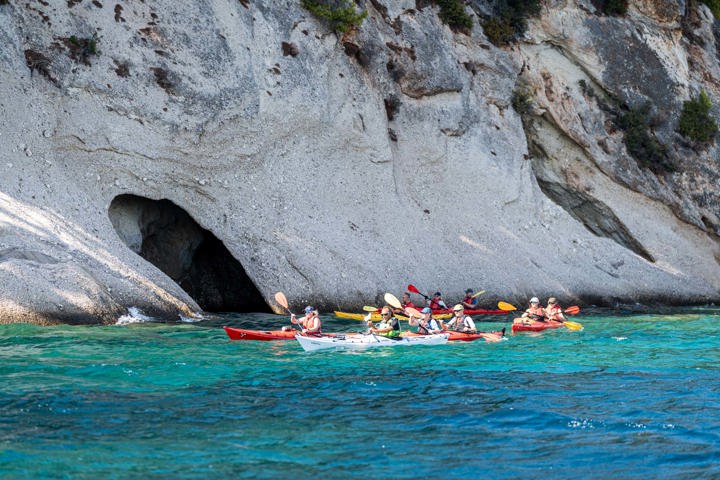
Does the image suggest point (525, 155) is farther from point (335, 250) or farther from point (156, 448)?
point (156, 448)

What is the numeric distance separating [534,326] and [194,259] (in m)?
10.3

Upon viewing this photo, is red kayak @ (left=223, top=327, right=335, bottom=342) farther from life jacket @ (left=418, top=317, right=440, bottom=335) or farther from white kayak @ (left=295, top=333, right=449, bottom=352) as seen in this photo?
life jacket @ (left=418, top=317, right=440, bottom=335)

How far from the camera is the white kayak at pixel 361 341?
1959cm

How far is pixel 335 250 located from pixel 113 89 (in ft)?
24.9

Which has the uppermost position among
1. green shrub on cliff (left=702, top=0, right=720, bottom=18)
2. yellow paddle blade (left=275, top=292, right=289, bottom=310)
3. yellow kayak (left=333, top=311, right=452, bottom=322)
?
green shrub on cliff (left=702, top=0, right=720, bottom=18)

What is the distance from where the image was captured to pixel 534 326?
2403cm

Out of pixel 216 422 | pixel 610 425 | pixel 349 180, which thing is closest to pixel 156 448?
pixel 216 422

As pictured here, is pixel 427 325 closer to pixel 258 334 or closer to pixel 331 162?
pixel 258 334

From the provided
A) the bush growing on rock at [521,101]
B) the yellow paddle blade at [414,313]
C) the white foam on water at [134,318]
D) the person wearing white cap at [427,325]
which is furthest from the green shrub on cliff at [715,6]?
the white foam on water at [134,318]

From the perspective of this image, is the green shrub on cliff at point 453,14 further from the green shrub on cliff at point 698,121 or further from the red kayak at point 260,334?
the red kayak at point 260,334

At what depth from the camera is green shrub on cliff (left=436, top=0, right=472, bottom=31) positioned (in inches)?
1291

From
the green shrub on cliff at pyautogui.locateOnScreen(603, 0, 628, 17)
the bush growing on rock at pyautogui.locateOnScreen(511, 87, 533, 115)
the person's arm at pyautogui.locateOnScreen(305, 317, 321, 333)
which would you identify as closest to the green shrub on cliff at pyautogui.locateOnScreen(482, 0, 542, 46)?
the bush growing on rock at pyautogui.locateOnScreen(511, 87, 533, 115)

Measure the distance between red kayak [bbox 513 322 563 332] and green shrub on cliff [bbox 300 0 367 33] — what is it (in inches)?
459

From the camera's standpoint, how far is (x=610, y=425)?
42.7ft
